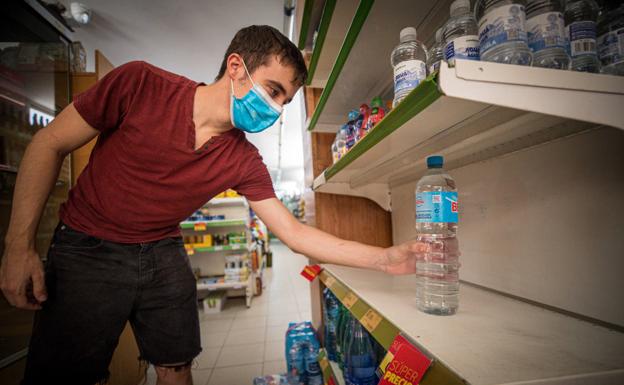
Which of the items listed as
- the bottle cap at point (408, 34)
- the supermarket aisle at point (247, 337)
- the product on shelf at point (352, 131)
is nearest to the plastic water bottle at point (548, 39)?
the bottle cap at point (408, 34)

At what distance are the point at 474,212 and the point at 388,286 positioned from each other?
47 centimetres

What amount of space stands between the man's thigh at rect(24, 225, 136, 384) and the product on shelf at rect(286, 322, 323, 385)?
129cm

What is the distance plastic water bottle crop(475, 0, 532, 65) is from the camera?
0.57 m

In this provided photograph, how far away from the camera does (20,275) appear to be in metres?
0.92

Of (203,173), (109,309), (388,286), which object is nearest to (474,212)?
(388,286)

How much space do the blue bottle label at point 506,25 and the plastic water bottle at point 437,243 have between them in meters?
0.33

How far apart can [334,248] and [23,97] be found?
2.67 m

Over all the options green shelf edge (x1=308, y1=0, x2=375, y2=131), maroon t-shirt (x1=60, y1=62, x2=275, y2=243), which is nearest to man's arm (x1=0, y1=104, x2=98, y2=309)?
maroon t-shirt (x1=60, y1=62, x2=275, y2=243)

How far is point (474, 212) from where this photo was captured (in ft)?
3.63

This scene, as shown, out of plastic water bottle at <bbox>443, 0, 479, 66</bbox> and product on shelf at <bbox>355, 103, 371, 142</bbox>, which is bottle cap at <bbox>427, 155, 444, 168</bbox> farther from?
product on shelf at <bbox>355, 103, 371, 142</bbox>

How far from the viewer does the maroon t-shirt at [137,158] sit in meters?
1.04

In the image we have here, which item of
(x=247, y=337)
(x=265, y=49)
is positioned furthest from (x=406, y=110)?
(x=247, y=337)

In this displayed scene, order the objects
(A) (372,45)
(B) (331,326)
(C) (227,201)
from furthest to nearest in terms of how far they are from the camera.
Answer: (C) (227,201)
(B) (331,326)
(A) (372,45)

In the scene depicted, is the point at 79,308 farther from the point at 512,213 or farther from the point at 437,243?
the point at 512,213
